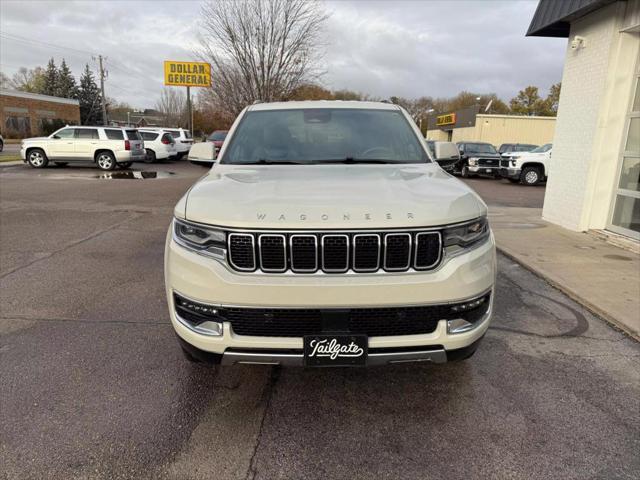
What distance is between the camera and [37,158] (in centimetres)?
1983

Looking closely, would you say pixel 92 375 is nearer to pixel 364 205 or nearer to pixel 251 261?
pixel 251 261

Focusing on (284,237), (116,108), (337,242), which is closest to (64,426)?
(284,237)

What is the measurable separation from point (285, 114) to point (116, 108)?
10983 centimetres

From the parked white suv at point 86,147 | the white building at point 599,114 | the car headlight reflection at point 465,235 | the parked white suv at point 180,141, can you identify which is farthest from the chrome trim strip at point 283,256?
the parked white suv at point 180,141

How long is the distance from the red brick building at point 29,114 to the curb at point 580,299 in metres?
52.6

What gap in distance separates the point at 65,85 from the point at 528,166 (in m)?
74.0

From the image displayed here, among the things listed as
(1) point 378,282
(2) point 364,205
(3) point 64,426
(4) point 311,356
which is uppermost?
(2) point 364,205

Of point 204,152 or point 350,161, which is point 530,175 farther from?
point 204,152

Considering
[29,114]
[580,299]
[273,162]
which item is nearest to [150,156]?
[273,162]

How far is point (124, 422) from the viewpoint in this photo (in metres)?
2.60

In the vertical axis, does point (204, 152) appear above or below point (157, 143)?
above

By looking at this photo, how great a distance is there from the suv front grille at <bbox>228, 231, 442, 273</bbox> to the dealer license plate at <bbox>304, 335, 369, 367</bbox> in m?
0.35

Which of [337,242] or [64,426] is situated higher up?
[337,242]

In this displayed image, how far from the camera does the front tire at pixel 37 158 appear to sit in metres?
19.7
